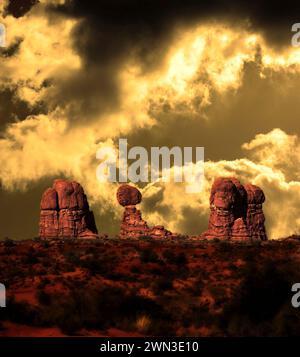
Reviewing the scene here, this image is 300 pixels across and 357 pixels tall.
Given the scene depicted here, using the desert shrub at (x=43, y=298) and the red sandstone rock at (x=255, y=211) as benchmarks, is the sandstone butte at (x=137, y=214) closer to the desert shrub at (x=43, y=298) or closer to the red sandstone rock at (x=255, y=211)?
the red sandstone rock at (x=255, y=211)

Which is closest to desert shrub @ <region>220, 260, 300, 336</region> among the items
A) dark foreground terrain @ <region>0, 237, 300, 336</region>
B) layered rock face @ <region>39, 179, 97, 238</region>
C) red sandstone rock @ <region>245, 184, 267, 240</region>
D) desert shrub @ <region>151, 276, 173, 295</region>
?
dark foreground terrain @ <region>0, 237, 300, 336</region>

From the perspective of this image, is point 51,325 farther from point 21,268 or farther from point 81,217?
point 81,217

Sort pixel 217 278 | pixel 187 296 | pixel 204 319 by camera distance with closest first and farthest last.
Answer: pixel 204 319, pixel 187 296, pixel 217 278

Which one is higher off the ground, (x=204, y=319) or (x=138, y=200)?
(x=138, y=200)

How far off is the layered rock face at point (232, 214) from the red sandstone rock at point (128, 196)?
11.4 m

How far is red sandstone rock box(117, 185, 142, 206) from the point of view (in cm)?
10388

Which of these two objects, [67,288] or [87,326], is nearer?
[87,326]

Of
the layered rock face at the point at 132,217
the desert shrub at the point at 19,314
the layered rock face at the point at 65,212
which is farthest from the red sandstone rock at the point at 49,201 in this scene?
the desert shrub at the point at 19,314

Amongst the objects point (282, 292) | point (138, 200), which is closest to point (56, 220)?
point (138, 200)

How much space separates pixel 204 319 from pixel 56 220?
241 ft

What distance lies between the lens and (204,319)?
30312mm

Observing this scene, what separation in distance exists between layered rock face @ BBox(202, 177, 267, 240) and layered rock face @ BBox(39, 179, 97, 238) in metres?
17.8

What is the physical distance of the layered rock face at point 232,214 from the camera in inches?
3863

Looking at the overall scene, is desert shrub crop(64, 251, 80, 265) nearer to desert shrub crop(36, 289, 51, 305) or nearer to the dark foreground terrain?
the dark foreground terrain
